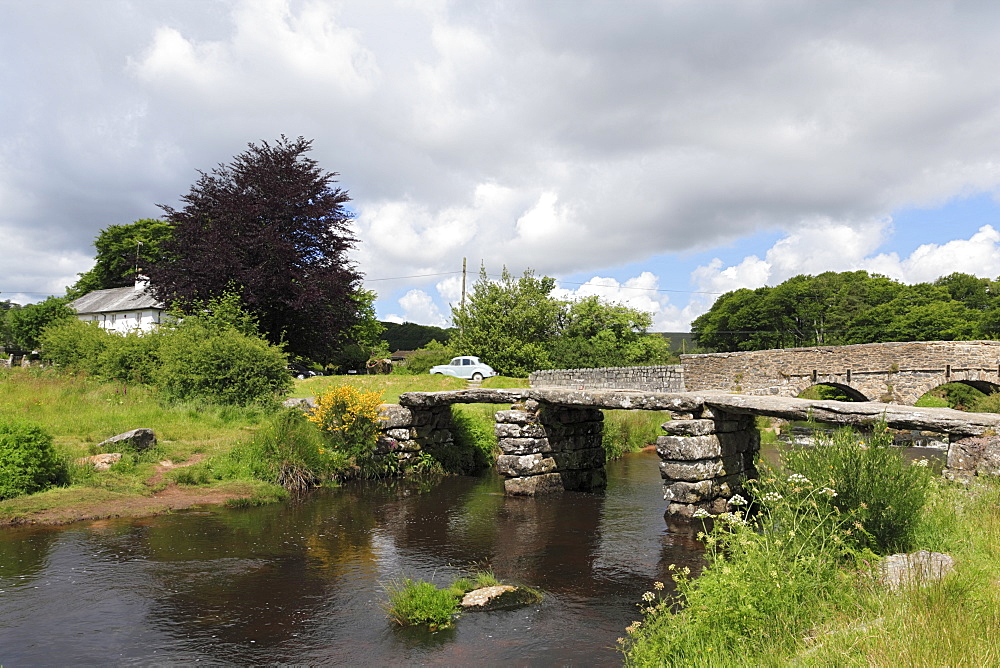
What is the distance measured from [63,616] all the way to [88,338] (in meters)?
18.9

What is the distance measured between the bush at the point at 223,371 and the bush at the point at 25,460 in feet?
19.1

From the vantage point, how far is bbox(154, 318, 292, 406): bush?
719 inches

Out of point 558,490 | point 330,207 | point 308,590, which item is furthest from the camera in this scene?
point 330,207

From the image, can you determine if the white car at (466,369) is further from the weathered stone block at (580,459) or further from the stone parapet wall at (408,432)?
the weathered stone block at (580,459)

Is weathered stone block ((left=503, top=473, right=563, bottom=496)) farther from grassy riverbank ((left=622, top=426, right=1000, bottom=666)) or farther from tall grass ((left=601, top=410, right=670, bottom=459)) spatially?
grassy riverbank ((left=622, top=426, right=1000, bottom=666))

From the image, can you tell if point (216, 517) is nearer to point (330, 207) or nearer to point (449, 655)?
point (449, 655)

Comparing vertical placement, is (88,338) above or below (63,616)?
above

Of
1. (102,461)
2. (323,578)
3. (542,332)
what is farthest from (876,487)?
(542,332)

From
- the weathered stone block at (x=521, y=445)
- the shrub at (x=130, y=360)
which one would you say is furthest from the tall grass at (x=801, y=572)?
the shrub at (x=130, y=360)

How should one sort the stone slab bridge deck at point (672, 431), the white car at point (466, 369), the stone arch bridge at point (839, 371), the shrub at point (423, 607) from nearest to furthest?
the shrub at point (423, 607)
the stone slab bridge deck at point (672, 431)
the stone arch bridge at point (839, 371)
the white car at point (466, 369)

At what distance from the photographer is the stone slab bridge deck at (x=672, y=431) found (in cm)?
799

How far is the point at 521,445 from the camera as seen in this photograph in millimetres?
14297

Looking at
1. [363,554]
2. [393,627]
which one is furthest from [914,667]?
[363,554]

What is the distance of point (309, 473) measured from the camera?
1462cm
